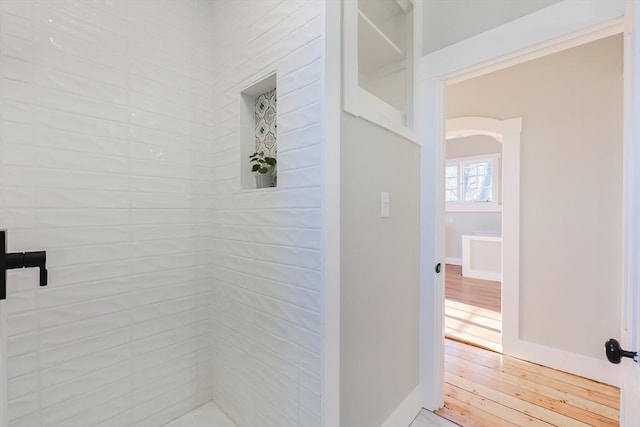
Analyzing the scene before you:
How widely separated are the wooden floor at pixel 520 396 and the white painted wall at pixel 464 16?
7.13 ft

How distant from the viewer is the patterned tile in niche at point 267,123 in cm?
154

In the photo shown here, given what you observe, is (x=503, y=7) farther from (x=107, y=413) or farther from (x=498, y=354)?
(x=107, y=413)

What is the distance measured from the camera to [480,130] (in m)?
2.61

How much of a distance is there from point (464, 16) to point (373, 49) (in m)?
0.53

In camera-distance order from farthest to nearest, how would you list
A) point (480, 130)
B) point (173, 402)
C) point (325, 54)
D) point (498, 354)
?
point (480, 130)
point (498, 354)
point (173, 402)
point (325, 54)

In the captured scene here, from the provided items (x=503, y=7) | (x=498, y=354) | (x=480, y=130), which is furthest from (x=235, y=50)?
(x=498, y=354)

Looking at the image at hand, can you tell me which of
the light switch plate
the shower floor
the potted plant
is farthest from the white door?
the shower floor

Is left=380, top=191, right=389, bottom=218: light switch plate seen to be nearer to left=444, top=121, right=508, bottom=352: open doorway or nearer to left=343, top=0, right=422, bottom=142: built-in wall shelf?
left=343, top=0, right=422, bottom=142: built-in wall shelf

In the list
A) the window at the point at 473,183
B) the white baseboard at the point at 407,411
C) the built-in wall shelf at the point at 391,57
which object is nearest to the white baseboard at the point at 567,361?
the white baseboard at the point at 407,411

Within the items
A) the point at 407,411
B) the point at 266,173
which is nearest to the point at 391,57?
the point at 266,173

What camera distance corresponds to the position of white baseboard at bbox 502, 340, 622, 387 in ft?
6.52

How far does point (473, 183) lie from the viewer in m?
6.13

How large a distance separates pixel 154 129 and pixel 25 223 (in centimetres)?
70

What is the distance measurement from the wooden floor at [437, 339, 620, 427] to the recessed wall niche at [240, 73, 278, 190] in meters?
1.80
